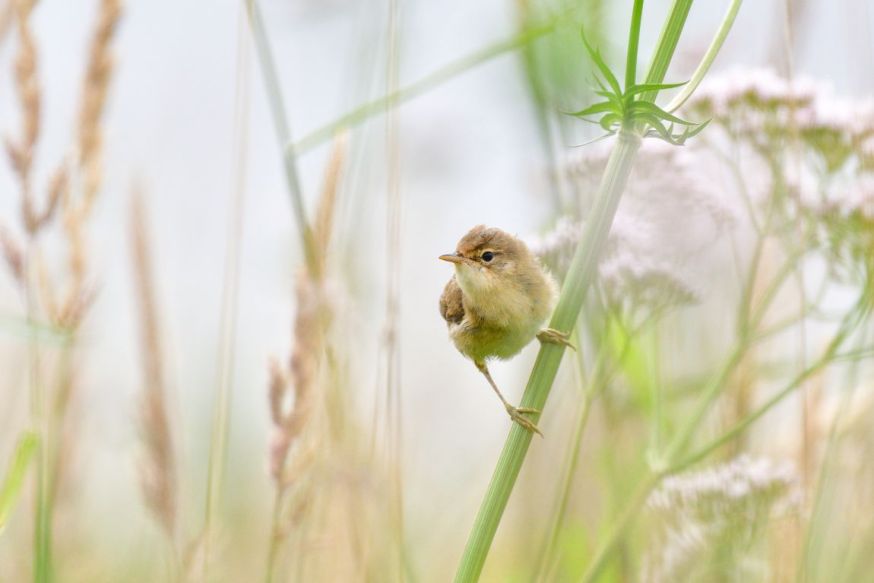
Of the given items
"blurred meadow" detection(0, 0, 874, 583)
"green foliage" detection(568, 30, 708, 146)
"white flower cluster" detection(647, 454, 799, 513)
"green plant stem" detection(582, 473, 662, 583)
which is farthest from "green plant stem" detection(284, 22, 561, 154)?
"white flower cluster" detection(647, 454, 799, 513)

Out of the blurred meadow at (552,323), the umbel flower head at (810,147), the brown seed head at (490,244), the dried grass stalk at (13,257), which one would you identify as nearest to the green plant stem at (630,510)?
the blurred meadow at (552,323)

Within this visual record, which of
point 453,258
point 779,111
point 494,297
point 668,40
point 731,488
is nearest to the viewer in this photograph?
point 668,40

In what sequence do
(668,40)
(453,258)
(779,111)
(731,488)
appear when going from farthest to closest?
(779,111) < (731,488) < (453,258) < (668,40)

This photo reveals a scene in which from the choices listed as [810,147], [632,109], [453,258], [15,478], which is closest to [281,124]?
[453,258]

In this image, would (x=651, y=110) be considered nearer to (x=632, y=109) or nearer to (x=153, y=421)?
(x=632, y=109)

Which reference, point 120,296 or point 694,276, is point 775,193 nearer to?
point 694,276

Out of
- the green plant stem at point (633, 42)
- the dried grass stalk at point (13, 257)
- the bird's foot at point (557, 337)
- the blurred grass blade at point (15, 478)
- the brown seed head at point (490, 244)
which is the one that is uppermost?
the brown seed head at point (490, 244)

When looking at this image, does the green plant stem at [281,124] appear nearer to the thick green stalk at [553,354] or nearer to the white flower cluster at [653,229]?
the white flower cluster at [653,229]
